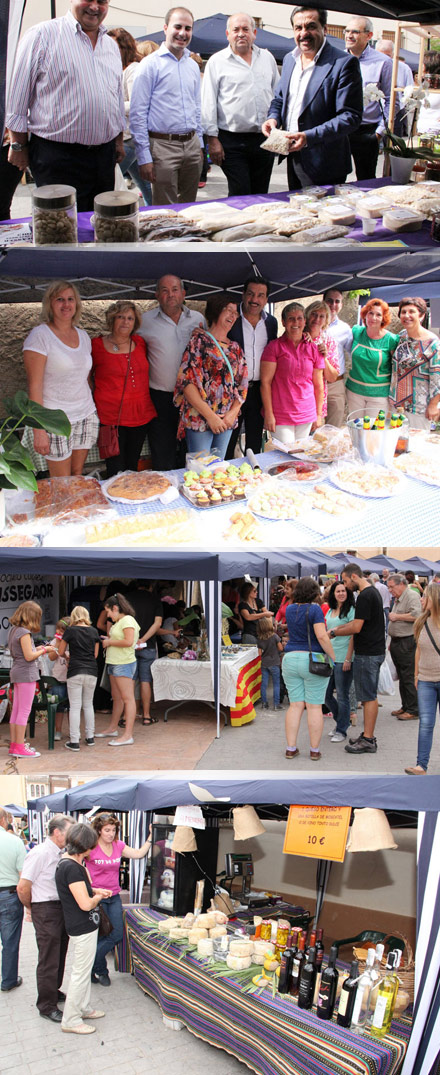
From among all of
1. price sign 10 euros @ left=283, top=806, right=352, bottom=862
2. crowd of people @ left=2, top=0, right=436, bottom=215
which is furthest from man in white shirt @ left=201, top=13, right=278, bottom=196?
price sign 10 euros @ left=283, top=806, right=352, bottom=862

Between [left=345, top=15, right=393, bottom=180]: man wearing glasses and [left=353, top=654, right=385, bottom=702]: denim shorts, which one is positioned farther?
[left=353, top=654, right=385, bottom=702]: denim shorts

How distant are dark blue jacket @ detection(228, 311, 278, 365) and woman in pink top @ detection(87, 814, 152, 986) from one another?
8.63 feet

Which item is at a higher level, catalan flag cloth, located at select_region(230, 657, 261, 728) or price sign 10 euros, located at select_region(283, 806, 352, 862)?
catalan flag cloth, located at select_region(230, 657, 261, 728)

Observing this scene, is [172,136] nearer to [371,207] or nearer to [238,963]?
[371,207]

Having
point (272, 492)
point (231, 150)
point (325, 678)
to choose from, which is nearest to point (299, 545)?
point (272, 492)

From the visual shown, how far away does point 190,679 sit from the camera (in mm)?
4508

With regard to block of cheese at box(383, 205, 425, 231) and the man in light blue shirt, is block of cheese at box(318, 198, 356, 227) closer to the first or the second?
block of cheese at box(383, 205, 425, 231)

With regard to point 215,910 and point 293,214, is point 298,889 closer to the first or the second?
point 215,910

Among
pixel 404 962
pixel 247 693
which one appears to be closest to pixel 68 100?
pixel 247 693

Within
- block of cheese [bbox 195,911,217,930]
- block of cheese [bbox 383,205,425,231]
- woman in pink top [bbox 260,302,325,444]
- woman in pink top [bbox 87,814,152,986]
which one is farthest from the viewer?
woman in pink top [bbox 87,814,152,986]

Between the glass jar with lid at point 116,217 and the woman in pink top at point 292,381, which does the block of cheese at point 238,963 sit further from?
the glass jar with lid at point 116,217

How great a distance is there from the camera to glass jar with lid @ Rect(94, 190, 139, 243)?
3.51 metres

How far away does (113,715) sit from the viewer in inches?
182

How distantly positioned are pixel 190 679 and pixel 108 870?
1.58 m
